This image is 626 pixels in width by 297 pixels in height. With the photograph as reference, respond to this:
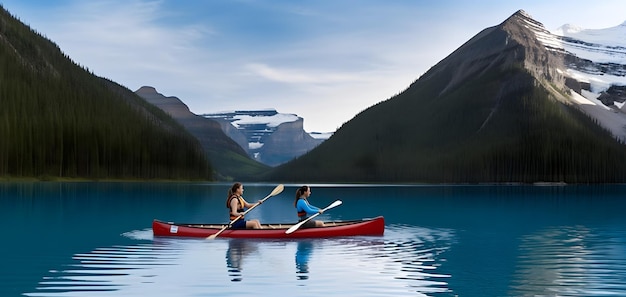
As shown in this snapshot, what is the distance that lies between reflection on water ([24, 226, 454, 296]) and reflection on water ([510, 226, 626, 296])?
3457 mm

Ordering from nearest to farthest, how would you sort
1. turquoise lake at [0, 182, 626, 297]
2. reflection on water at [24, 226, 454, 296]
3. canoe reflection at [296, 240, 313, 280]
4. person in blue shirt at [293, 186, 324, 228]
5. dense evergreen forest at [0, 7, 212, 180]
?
reflection on water at [24, 226, 454, 296] → turquoise lake at [0, 182, 626, 297] → canoe reflection at [296, 240, 313, 280] → person in blue shirt at [293, 186, 324, 228] → dense evergreen forest at [0, 7, 212, 180]

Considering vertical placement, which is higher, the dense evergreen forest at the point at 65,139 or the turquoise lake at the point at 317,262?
the dense evergreen forest at the point at 65,139

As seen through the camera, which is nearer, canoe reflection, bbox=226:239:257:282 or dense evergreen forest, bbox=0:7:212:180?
canoe reflection, bbox=226:239:257:282

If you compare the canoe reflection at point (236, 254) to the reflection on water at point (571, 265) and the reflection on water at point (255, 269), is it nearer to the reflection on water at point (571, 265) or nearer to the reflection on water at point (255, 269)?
the reflection on water at point (255, 269)

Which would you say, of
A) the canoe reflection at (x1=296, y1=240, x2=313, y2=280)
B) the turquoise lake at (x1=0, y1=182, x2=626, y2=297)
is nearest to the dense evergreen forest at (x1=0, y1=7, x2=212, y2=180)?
the turquoise lake at (x1=0, y1=182, x2=626, y2=297)

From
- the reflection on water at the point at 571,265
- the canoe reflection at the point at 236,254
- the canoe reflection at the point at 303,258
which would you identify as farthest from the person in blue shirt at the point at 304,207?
the reflection on water at the point at 571,265

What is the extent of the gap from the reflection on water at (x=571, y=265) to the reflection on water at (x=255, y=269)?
346cm

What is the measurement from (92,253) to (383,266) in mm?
14102

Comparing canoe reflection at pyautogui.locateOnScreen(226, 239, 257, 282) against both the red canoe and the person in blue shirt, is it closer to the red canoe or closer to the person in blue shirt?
the red canoe

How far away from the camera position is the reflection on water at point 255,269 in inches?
920

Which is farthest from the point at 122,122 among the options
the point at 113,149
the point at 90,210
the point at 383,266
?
the point at 383,266

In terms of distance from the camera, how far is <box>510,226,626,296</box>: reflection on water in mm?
24031

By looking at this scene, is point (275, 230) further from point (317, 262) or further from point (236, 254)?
point (317, 262)

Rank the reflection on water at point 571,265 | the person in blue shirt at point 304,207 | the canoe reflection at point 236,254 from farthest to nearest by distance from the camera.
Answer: the person in blue shirt at point 304,207
the canoe reflection at point 236,254
the reflection on water at point 571,265
